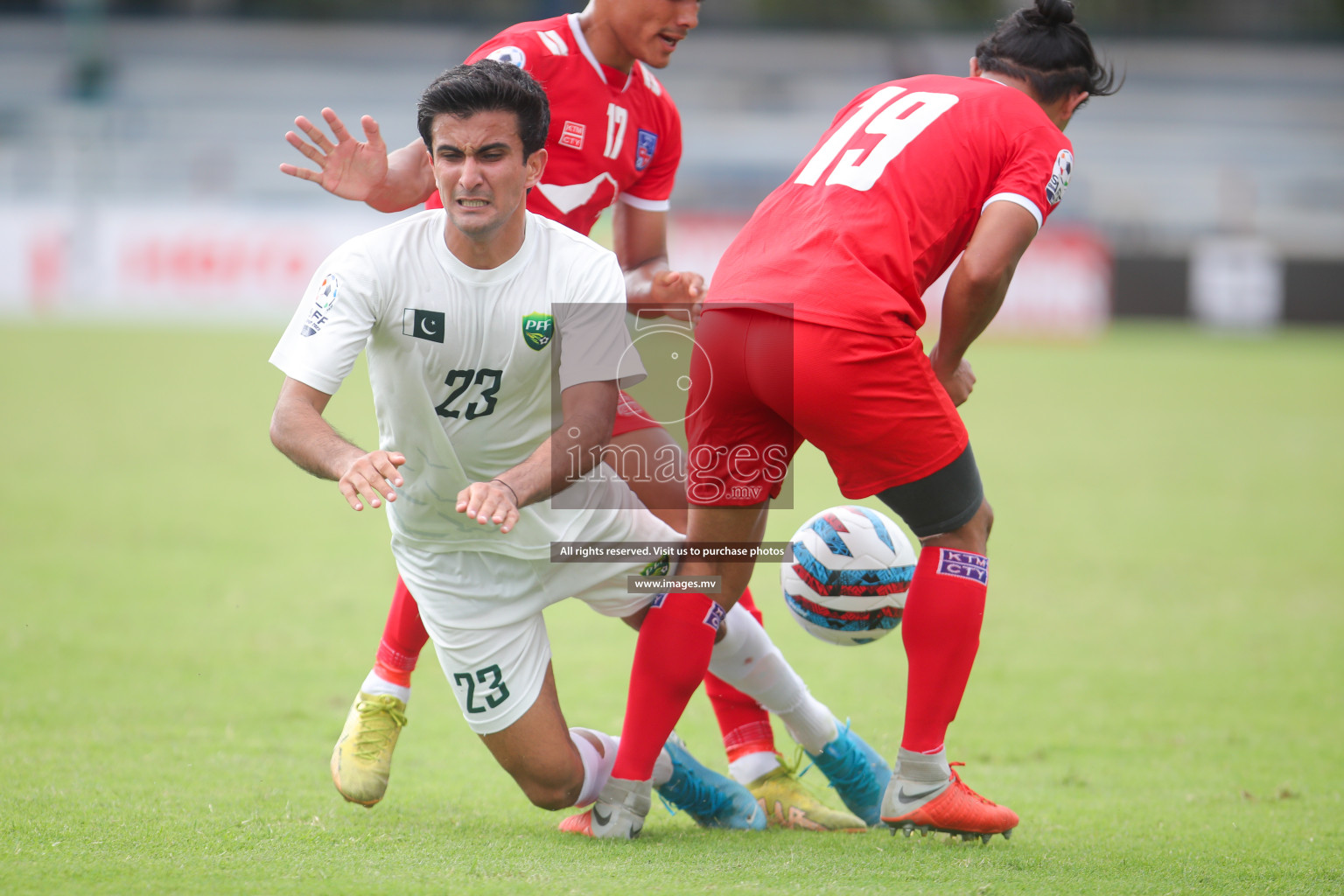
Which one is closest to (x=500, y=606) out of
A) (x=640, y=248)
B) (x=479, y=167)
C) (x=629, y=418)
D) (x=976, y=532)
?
(x=629, y=418)

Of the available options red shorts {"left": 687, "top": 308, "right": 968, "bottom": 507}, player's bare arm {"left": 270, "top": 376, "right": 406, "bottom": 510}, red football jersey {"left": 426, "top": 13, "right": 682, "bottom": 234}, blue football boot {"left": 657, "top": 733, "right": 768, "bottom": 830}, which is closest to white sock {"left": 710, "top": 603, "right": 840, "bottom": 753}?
blue football boot {"left": 657, "top": 733, "right": 768, "bottom": 830}

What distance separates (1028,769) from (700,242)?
746 inches

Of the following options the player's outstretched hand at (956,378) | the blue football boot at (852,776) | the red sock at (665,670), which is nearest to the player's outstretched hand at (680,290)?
the player's outstretched hand at (956,378)

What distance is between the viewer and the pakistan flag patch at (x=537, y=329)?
3.74 m

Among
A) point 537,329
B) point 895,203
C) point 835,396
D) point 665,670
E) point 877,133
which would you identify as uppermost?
point 877,133

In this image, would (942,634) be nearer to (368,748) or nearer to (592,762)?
(592,762)

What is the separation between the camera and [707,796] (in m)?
4.01

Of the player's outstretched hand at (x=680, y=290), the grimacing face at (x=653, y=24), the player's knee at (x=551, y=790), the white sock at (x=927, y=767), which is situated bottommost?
the player's knee at (x=551, y=790)

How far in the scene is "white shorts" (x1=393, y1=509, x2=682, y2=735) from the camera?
3.89 metres

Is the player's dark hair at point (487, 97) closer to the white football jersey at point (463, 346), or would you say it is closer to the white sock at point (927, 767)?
the white football jersey at point (463, 346)

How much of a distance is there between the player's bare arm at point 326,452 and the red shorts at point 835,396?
0.94m

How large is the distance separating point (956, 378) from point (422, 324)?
153cm

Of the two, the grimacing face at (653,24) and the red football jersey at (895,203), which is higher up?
the grimacing face at (653,24)

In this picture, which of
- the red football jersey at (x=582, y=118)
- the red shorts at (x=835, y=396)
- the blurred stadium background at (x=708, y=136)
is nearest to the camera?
the red shorts at (x=835, y=396)
